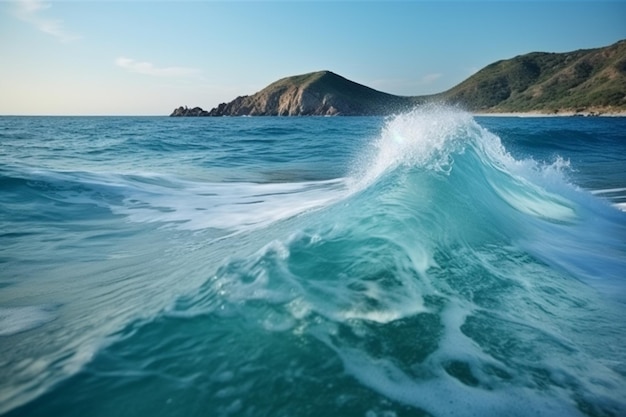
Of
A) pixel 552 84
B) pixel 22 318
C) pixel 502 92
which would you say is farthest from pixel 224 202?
pixel 502 92

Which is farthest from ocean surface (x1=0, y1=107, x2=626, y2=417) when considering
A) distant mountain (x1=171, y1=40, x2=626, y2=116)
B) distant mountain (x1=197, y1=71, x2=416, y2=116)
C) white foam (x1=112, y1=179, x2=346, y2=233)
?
distant mountain (x1=197, y1=71, x2=416, y2=116)

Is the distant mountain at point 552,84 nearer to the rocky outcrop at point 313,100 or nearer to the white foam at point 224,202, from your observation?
the rocky outcrop at point 313,100

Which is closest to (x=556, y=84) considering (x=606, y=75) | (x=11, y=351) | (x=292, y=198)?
(x=606, y=75)

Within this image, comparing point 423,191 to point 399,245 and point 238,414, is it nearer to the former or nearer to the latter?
point 399,245

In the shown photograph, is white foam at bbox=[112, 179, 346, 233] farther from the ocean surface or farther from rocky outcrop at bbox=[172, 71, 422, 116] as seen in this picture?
rocky outcrop at bbox=[172, 71, 422, 116]

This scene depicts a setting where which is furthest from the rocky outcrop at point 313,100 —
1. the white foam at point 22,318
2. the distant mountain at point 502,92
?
the white foam at point 22,318
